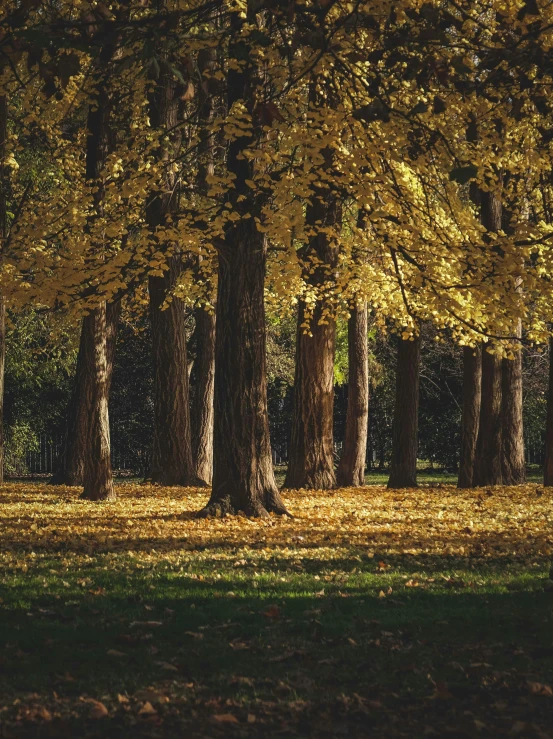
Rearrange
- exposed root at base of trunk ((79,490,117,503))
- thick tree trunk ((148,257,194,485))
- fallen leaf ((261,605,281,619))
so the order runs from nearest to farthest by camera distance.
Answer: fallen leaf ((261,605,281,619)), exposed root at base of trunk ((79,490,117,503)), thick tree trunk ((148,257,194,485))

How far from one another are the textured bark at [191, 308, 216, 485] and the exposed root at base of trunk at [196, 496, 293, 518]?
8.24 meters

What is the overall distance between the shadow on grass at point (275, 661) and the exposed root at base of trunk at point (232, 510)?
4.58 meters

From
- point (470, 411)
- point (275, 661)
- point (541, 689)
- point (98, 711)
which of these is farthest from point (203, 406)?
point (98, 711)

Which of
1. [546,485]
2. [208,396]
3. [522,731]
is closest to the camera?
[522,731]

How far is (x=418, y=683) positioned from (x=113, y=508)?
9572 millimetres

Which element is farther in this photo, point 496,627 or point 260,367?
point 260,367

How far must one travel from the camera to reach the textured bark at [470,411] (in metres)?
18.1

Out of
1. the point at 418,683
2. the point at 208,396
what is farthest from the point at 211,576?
the point at 208,396

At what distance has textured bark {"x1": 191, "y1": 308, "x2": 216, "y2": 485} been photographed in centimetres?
2072

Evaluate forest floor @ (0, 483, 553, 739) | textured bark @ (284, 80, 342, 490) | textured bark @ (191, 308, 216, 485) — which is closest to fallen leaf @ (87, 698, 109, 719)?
forest floor @ (0, 483, 553, 739)

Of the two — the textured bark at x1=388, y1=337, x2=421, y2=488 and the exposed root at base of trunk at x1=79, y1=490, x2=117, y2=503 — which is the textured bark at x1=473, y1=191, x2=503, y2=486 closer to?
the textured bark at x1=388, y1=337, x2=421, y2=488

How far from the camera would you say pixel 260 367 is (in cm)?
1239

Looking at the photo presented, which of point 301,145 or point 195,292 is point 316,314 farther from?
point 301,145

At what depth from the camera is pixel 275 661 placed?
5.59 metres
